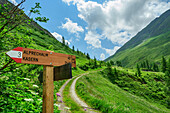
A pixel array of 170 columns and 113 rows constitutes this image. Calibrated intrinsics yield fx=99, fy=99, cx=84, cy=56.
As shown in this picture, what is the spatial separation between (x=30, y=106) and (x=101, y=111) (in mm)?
6675

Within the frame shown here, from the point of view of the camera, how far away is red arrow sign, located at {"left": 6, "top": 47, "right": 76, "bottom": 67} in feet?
9.96

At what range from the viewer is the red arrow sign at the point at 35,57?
9.96 ft

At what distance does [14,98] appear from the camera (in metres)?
5.35

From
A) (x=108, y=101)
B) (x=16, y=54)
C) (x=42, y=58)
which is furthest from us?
(x=108, y=101)

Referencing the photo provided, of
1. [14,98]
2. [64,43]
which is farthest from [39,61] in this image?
[64,43]

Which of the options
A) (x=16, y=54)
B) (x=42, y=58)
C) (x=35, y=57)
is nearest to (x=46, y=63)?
(x=42, y=58)

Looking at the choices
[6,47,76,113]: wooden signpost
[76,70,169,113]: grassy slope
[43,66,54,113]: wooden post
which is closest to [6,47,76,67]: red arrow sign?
[6,47,76,113]: wooden signpost

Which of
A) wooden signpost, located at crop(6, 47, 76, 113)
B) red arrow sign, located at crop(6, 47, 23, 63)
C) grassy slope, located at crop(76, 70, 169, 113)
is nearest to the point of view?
red arrow sign, located at crop(6, 47, 23, 63)

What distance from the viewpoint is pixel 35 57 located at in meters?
3.35

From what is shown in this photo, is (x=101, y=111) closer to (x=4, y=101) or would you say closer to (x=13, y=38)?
(x=4, y=101)

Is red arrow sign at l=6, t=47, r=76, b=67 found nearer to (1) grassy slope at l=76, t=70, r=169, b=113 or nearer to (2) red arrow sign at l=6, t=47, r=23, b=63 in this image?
(2) red arrow sign at l=6, t=47, r=23, b=63

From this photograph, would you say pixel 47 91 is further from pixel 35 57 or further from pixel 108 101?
pixel 108 101

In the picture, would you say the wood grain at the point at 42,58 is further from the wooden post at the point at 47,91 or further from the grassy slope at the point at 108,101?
the grassy slope at the point at 108,101

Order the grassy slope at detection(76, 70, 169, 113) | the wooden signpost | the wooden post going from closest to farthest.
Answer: the wooden signpost
the wooden post
the grassy slope at detection(76, 70, 169, 113)
